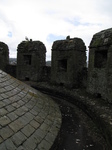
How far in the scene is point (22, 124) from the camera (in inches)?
116

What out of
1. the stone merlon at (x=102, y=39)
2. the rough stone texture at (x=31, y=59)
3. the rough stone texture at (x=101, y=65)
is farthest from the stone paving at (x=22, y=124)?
the rough stone texture at (x=31, y=59)

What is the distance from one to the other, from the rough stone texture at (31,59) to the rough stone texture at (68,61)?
4.62 ft

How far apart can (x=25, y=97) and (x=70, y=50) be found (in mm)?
4990

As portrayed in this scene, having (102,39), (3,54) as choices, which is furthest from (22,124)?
(3,54)

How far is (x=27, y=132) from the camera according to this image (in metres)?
2.83

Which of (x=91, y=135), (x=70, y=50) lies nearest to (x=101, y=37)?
(x=70, y=50)

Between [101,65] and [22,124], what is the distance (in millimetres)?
5171

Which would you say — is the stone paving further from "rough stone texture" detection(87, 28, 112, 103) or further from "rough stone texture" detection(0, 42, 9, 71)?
"rough stone texture" detection(0, 42, 9, 71)

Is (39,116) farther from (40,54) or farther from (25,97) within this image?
(40,54)

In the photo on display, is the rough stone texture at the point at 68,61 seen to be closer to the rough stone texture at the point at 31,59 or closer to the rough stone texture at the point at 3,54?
the rough stone texture at the point at 31,59

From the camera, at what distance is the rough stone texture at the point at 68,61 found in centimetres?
829

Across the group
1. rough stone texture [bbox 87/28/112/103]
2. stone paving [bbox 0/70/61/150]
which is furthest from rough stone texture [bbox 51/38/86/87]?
stone paving [bbox 0/70/61/150]

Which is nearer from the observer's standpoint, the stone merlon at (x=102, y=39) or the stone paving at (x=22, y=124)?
the stone paving at (x=22, y=124)

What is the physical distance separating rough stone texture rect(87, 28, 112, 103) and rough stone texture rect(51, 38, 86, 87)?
1215 mm
